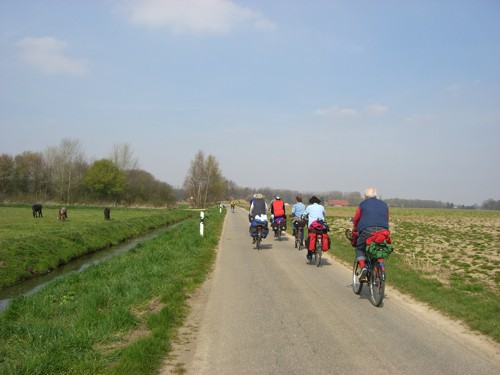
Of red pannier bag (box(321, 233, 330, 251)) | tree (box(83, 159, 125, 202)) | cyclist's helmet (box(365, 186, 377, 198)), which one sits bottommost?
red pannier bag (box(321, 233, 330, 251))

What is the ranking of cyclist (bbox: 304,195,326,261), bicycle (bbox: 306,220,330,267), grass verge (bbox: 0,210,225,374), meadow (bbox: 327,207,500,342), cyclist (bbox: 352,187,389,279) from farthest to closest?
cyclist (bbox: 304,195,326,261) < bicycle (bbox: 306,220,330,267) < cyclist (bbox: 352,187,389,279) < meadow (bbox: 327,207,500,342) < grass verge (bbox: 0,210,225,374)

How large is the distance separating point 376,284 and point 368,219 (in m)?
1.19

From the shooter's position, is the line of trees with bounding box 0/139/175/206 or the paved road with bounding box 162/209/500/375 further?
the line of trees with bounding box 0/139/175/206

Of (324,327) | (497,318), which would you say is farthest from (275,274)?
(497,318)

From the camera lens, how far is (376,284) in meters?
7.31

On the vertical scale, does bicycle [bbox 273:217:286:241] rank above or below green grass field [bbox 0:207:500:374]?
above

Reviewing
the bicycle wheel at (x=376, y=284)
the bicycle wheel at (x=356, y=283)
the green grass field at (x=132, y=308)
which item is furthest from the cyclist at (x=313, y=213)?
the bicycle wheel at (x=376, y=284)

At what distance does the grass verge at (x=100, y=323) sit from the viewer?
439 centimetres

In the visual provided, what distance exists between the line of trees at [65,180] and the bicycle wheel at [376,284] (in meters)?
66.0

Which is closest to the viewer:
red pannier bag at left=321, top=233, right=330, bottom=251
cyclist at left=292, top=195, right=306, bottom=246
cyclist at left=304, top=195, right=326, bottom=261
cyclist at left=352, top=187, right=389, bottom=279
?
cyclist at left=352, top=187, right=389, bottom=279

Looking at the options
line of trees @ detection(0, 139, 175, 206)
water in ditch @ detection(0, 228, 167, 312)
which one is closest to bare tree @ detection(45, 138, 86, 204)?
line of trees @ detection(0, 139, 175, 206)

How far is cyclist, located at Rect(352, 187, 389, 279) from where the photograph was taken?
302 inches

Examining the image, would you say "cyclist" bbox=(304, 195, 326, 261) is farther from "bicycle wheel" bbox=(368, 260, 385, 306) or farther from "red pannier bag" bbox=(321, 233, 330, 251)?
"bicycle wheel" bbox=(368, 260, 385, 306)

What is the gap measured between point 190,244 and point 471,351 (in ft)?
38.4
